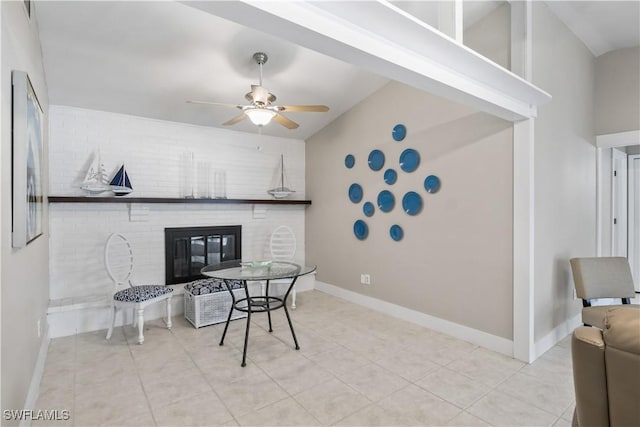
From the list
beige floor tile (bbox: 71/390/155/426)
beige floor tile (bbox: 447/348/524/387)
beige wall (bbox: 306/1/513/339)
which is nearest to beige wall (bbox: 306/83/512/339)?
beige wall (bbox: 306/1/513/339)

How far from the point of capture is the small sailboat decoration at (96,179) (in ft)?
11.2

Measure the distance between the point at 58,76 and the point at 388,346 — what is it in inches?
150

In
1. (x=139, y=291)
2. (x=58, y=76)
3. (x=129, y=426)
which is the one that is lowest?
(x=129, y=426)

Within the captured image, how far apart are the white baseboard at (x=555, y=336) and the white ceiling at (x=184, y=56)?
2.87 m

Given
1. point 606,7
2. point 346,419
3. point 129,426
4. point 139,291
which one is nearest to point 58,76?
point 139,291

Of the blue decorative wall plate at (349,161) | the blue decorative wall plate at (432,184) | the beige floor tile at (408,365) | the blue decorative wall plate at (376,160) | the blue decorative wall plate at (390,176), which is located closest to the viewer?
the beige floor tile at (408,365)

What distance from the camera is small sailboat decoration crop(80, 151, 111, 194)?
341 centimetres

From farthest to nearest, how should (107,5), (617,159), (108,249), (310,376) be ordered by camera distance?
(617,159)
(108,249)
(310,376)
(107,5)

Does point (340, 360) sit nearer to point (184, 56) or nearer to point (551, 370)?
point (551, 370)

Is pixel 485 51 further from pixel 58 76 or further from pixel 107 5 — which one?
pixel 58 76

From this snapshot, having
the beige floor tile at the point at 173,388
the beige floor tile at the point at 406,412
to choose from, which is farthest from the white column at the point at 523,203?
the beige floor tile at the point at 173,388

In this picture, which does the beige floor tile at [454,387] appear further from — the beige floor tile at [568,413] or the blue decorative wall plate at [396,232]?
the blue decorative wall plate at [396,232]

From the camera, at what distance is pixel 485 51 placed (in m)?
2.89

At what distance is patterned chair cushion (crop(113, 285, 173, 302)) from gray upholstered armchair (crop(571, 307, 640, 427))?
322 centimetres
